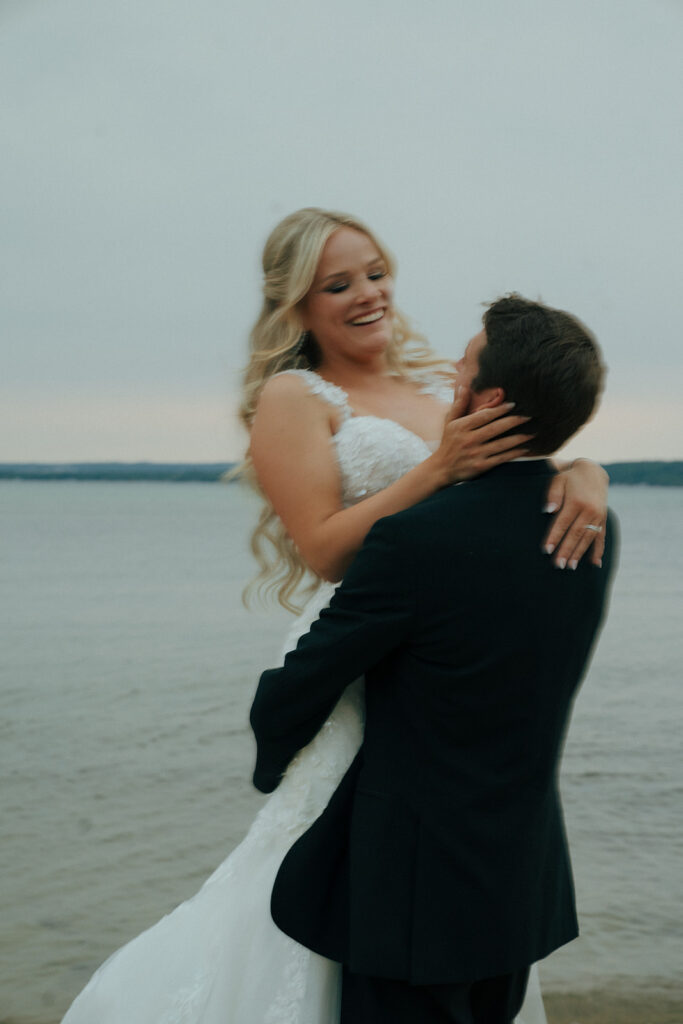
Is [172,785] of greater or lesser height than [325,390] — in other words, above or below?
below

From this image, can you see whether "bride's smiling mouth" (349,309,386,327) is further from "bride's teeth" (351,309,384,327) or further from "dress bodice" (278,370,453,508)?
"dress bodice" (278,370,453,508)

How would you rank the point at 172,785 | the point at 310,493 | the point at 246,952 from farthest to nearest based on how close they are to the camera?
the point at 172,785, the point at 310,493, the point at 246,952

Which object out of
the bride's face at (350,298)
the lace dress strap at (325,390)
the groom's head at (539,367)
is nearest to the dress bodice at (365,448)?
the lace dress strap at (325,390)

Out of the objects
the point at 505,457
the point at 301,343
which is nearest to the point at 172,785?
the point at 301,343

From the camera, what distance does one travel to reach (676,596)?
19766 mm

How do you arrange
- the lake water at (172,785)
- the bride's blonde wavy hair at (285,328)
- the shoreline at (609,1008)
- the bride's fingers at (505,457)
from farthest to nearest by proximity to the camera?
1. the lake water at (172,785)
2. the shoreline at (609,1008)
3. the bride's blonde wavy hair at (285,328)
4. the bride's fingers at (505,457)

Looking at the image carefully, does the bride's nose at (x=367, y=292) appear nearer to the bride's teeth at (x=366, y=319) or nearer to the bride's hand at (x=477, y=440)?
the bride's teeth at (x=366, y=319)

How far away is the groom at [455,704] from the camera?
1.72m

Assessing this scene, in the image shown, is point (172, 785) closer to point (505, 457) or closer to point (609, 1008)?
point (609, 1008)

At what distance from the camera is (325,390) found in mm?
2488

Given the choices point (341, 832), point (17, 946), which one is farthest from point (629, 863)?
point (341, 832)

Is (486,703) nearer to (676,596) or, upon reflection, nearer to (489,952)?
(489,952)

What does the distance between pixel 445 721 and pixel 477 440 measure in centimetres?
48

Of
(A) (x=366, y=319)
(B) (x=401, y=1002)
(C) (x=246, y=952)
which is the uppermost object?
(A) (x=366, y=319)
